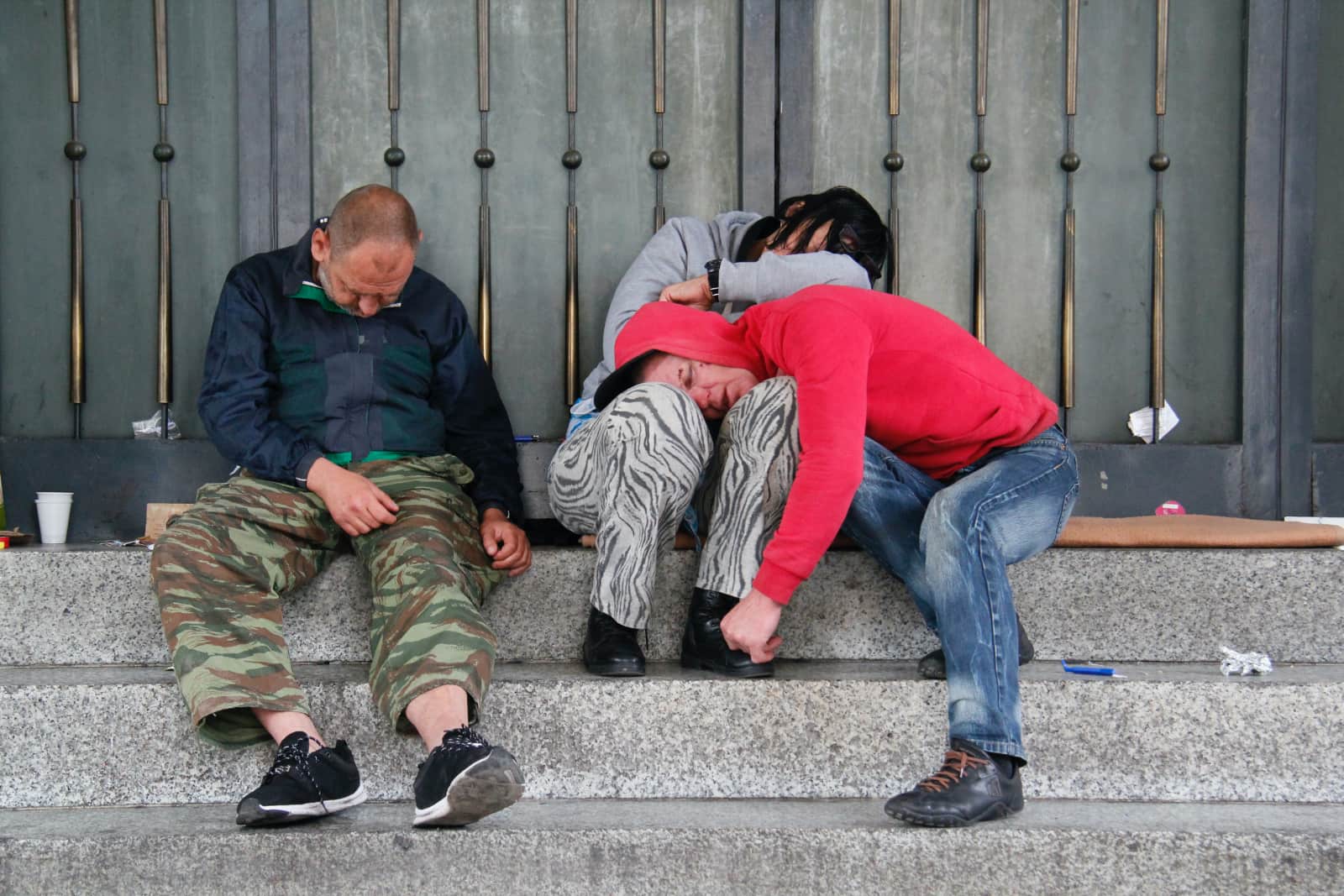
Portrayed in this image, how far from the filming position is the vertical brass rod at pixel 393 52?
2.88m

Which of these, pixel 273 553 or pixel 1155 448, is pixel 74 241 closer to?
pixel 273 553

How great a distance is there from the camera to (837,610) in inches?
82.5

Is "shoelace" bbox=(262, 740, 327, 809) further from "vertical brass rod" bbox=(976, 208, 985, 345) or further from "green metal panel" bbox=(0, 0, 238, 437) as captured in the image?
"vertical brass rod" bbox=(976, 208, 985, 345)

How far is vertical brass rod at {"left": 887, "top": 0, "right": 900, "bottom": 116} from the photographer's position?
291cm

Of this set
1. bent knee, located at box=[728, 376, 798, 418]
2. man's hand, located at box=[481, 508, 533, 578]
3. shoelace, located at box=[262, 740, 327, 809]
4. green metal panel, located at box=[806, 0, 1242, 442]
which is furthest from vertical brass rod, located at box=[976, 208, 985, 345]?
shoelace, located at box=[262, 740, 327, 809]

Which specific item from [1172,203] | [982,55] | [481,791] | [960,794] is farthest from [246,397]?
[1172,203]

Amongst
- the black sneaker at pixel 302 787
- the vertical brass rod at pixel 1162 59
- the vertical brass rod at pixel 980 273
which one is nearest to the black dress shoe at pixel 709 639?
the black sneaker at pixel 302 787

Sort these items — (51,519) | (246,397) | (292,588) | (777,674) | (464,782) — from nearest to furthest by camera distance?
(464,782)
(777,674)
(292,588)
(246,397)
(51,519)

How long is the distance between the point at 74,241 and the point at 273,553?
1.38 metres

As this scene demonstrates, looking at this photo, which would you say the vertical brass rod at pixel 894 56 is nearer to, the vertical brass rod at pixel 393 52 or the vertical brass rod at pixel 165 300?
the vertical brass rod at pixel 393 52

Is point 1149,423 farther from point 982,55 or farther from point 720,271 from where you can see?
point 720,271

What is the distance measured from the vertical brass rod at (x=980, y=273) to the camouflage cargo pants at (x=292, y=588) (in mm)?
1417

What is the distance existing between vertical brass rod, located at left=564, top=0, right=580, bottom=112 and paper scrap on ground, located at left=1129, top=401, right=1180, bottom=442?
160cm

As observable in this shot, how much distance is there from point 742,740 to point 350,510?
77 centimetres
